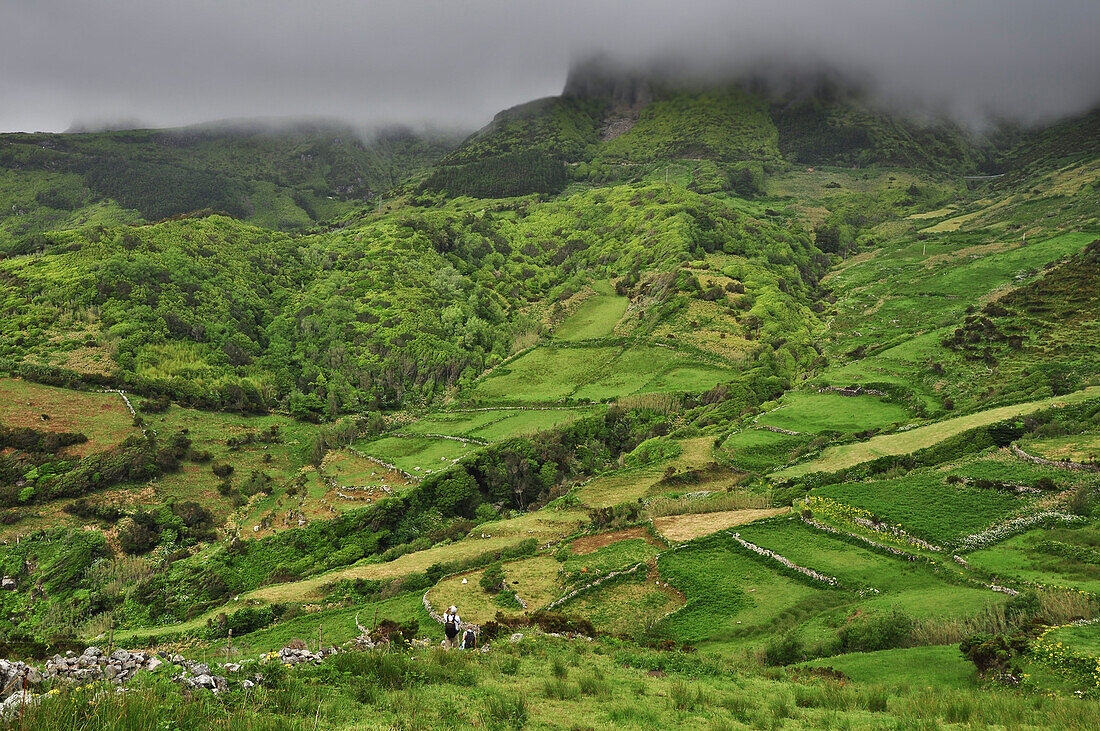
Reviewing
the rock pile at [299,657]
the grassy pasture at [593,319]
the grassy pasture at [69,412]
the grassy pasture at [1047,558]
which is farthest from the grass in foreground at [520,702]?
the grassy pasture at [593,319]

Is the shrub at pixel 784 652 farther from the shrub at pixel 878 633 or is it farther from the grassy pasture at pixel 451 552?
the grassy pasture at pixel 451 552

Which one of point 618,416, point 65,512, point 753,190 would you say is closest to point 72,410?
point 65,512

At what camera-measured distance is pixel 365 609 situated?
2803 cm

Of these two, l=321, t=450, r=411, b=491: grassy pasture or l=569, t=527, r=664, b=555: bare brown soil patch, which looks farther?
l=321, t=450, r=411, b=491: grassy pasture

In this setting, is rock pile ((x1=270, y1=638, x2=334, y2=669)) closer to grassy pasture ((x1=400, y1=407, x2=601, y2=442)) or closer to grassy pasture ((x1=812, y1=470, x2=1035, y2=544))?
grassy pasture ((x1=812, y1=470, x2=1035, y2=544))

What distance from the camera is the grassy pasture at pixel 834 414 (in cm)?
4519

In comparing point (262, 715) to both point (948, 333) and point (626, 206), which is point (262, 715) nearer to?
point (948, 333)

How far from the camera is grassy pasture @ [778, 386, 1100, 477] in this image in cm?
3262

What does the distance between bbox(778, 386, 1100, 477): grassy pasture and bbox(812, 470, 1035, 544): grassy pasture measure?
507 centimetres

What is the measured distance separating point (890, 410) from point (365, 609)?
4160 centimetres

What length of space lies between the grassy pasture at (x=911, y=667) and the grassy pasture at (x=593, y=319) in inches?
3009

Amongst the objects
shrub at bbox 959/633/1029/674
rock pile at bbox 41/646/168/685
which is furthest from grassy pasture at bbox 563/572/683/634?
rock pile at bbox 41/646/168/685

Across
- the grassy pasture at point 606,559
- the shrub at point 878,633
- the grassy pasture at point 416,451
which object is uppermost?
the shrub at point 878,633

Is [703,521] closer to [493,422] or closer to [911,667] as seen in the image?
[911,667]
